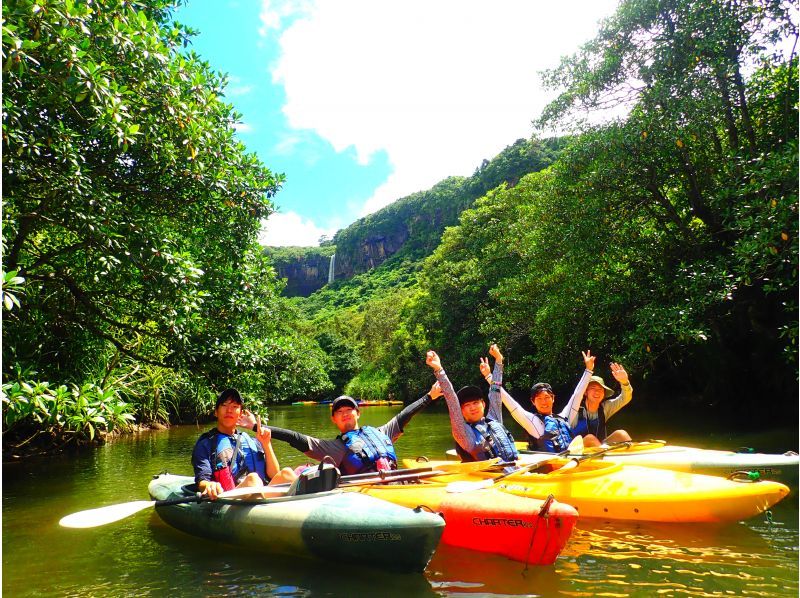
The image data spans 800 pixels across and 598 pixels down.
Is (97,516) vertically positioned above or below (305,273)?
below

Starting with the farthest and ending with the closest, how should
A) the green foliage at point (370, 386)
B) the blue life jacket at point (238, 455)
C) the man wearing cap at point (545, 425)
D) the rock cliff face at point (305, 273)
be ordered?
1. the rock cliff face at point (305, 273)
2. the green foliage at point (370, 386)
3. the man wearing cap at point (545, 425)
4. the blue life jacket at point (238, 455)

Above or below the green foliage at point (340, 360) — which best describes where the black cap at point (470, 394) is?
below

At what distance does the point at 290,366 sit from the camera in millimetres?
7750

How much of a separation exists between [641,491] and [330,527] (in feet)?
9.31

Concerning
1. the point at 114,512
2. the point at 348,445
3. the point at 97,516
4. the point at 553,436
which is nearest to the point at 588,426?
the point at 553,436

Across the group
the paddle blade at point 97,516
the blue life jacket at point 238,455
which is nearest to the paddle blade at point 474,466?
the blue life jacket at point 238,455

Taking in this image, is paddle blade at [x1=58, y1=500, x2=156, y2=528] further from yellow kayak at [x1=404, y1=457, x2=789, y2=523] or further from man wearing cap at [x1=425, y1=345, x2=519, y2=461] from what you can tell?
man wearing cap at [x1=425, y1=345, x2=519, y2=461]

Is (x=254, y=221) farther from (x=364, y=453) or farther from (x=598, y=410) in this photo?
(x=598, y=410)

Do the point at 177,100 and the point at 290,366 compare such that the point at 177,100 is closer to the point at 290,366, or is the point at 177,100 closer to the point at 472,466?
the point at 290,366

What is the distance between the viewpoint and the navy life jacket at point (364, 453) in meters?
5.34

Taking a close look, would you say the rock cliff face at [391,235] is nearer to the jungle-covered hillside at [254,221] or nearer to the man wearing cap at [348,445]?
the jungle-covered hillside at [254,221]

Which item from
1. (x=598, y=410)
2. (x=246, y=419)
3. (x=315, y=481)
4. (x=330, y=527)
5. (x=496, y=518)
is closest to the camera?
(x=330, y=527)

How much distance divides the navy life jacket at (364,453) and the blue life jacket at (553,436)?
2.34 meters

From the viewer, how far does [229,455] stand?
523cm
